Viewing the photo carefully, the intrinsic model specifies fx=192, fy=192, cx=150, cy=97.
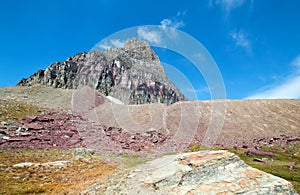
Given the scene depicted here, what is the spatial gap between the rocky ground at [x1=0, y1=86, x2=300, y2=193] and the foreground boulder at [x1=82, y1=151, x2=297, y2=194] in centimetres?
86

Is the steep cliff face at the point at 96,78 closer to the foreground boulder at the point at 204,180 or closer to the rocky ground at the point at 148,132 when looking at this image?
the rocky ground at the point at 148,132

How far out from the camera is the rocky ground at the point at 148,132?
22375mm

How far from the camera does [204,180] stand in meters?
11.0

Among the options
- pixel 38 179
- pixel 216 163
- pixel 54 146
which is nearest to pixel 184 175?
pixel 216 163

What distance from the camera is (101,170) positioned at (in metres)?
17.6

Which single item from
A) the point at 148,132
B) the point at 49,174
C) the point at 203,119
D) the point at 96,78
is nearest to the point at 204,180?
the point at 49,174

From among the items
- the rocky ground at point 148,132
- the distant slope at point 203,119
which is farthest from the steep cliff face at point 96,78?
the rocky ground at point 148,132

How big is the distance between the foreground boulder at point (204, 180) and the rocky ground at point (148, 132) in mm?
862

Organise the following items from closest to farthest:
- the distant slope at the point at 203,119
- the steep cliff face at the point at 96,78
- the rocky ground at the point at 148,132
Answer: the rocky ground at the point at 148,132, the distant slope at the point at 203,119, the steep cliff face at the point at 96,78

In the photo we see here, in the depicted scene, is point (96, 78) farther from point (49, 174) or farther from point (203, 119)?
point (49, 174)

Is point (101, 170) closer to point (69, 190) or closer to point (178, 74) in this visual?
point (69, 190)

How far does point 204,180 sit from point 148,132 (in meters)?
26.7

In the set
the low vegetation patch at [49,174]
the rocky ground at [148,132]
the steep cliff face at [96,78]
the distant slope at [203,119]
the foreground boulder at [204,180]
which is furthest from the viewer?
the steep cliff face at [96,78]

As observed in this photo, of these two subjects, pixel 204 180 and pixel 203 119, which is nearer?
pixel 204 180
